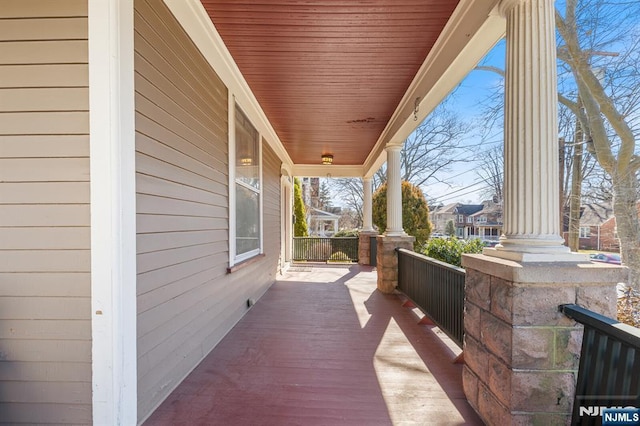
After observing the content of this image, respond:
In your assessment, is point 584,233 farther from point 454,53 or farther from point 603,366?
point 603,366

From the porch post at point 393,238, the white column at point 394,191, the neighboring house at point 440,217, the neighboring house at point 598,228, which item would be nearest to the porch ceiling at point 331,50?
the white column at point 394,191

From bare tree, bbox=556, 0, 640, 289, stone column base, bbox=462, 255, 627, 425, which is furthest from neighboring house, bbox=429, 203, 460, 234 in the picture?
stone column base, bbox=462, 255, 627, 425

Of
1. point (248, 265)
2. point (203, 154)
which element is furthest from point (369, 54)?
point (248, 265)

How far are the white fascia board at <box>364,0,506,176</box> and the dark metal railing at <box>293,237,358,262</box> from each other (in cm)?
640

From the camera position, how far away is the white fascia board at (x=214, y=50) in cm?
218

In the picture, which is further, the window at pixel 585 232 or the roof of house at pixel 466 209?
the roof of house at pixel 466 209

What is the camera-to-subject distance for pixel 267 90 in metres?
3.70

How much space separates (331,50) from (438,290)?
8.86 feet

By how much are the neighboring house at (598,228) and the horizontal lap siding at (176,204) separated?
7071 mm

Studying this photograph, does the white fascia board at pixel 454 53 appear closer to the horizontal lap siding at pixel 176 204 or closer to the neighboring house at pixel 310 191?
the horizontal lap siding at pixel 176 204

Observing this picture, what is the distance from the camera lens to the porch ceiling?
2.24 meters

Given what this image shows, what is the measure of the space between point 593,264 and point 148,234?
2.49 metres

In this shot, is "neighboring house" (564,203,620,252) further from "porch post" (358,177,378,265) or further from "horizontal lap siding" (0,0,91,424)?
"horizontal lap siding" (0,0,91,424)

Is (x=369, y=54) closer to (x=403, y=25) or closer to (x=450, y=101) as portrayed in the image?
(x=403, y=25)
